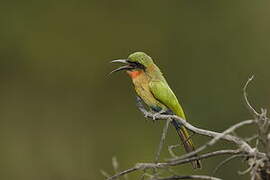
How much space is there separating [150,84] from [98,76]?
6430 mm

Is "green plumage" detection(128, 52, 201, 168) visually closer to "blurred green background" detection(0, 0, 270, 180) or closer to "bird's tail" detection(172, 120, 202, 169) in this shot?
"bird's tail" detection(172, 120, 202, 169)

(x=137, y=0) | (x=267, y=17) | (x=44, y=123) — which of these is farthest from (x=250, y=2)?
(x=44, y=123)

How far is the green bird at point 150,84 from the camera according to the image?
152 inches

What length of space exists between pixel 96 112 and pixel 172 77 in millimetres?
1008

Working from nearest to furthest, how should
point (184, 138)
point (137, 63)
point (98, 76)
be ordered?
point (184, 138), point (137, 63), point (98, 76)

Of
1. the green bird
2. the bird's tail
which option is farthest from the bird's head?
the bird's tail

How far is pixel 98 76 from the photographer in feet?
34.0

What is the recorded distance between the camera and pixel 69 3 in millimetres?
10852

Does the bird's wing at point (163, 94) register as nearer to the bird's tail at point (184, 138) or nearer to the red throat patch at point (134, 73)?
the red throat patch at point (134, 73)

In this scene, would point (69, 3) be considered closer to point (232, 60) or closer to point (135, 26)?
point (135, 26)

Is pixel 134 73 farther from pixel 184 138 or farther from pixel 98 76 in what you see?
pixel 98 76

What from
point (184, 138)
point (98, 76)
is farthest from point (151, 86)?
point (98, 76)

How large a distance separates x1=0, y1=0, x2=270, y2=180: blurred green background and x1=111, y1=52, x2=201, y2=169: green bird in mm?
5687

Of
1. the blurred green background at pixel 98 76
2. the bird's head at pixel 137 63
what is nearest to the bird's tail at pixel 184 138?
the bird's head at pixel 137 63
